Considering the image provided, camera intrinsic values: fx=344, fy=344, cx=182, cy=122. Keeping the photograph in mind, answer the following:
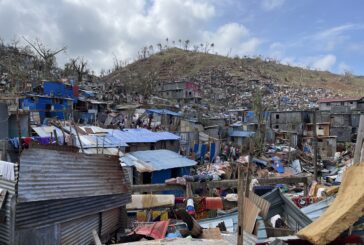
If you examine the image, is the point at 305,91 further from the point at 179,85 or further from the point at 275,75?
the point at 179,85

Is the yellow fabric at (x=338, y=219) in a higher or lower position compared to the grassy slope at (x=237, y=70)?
lower

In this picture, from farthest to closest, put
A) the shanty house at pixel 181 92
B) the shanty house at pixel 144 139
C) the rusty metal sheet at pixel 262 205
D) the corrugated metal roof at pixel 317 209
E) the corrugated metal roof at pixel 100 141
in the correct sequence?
the shanty house at pixel 181 92
the shanty house at pixel 144 139
the corrugated metal roof at pixel 100 141
the corrugated metal roof at pixel 317 209
the rusty metal sheet at pixel 262 205

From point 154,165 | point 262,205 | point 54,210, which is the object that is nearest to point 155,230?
point 54,210

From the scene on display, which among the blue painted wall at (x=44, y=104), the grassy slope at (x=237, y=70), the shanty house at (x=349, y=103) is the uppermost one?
the grassy slope at (x=237, y=70)

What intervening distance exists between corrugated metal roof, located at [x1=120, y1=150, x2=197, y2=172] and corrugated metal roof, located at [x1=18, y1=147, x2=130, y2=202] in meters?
8.97

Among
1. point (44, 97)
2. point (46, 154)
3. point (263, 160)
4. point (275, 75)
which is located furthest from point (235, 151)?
point (275, 75)

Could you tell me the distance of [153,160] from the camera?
19.1 m

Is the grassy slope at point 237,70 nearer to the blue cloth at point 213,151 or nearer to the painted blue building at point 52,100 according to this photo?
the painted blue building at point 52,100

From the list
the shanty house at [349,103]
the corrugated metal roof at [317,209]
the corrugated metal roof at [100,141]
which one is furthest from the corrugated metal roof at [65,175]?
the shanty house at [349,103]

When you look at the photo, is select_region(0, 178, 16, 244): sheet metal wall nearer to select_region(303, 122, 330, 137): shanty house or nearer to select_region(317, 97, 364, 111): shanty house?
select_region(303, 122, 330, 137): shanty house

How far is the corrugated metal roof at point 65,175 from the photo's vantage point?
6301 millimetres

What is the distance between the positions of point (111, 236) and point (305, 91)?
59.7m

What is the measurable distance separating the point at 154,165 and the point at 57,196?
11567 millimetres

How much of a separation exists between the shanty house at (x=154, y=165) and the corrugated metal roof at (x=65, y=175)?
348 inches
